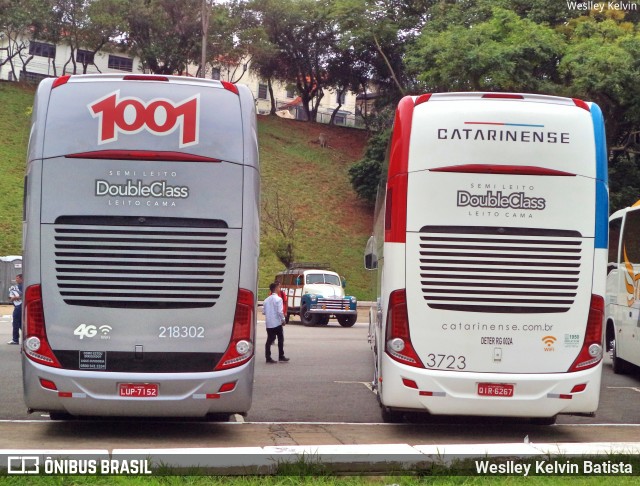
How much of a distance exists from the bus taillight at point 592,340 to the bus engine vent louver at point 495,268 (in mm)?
306

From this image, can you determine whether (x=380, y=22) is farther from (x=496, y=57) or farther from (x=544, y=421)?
(x=544, y=421)

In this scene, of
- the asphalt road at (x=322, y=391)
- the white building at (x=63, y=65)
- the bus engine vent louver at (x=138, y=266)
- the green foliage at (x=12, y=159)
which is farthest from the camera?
the white building at (x=63, y=65)

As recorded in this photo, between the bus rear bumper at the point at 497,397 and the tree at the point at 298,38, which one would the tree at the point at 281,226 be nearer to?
the tree at the point at 298,38

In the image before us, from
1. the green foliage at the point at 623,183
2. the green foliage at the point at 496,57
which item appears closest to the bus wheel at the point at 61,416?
the green foliage at the point at 496,57

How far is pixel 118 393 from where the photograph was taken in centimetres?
980

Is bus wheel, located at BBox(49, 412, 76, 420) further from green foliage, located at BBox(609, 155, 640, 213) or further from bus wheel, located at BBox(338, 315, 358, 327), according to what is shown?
green foliage, located at BBox(609, 155, 640, 213)

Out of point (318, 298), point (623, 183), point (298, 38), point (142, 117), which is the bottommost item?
point (318, 298)

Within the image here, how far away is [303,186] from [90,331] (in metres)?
48.1

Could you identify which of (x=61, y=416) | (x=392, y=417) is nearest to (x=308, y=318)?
(x=392, y=417)

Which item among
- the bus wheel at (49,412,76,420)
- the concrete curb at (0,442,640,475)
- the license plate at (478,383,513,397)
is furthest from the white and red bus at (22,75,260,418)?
the license plate at (478,383,513,397)

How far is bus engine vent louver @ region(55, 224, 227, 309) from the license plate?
306cm

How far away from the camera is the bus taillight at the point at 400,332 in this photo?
34.5 feet

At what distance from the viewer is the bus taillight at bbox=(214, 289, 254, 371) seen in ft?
33.0

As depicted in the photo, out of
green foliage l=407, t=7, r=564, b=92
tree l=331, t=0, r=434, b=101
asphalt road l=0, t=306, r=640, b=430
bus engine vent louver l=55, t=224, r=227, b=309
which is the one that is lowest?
asphalt road l=0, t=306, r=640, b=430
